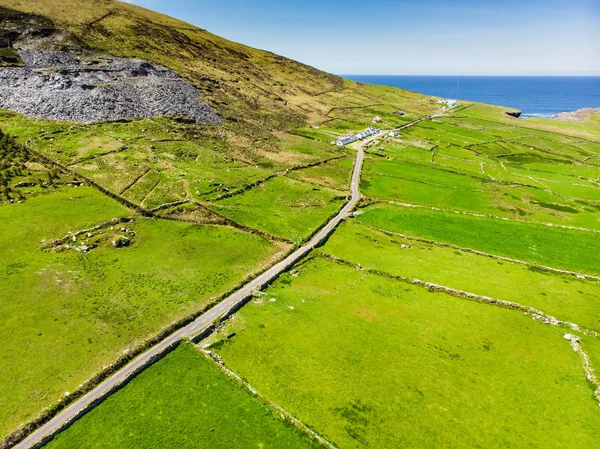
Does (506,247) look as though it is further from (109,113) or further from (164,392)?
(109,113)

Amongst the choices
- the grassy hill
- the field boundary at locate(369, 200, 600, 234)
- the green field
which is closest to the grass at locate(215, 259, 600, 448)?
the green field

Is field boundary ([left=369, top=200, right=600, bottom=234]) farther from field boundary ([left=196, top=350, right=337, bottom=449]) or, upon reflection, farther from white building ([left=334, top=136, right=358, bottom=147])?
field boundary ([left=196, top=350, right=337, bottom=449])

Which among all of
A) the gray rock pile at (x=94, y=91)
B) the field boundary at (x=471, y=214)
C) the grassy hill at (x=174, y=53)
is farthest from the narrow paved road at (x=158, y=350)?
the grassy hill at (x=174, y=53)

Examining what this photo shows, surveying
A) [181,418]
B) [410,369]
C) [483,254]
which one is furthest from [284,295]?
[483,254]

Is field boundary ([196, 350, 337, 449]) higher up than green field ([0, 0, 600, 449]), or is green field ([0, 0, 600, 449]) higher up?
green field ([0, 0, 600, 449])

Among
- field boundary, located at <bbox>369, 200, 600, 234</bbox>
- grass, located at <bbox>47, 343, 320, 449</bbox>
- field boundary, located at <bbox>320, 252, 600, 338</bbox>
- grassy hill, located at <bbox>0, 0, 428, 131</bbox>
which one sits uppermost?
grassy hill, located at <bbox>0, 0, 428, 131</bbox>

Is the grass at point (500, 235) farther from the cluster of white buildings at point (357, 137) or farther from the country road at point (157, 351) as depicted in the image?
the cluster of white buildings at point (357, 137)
